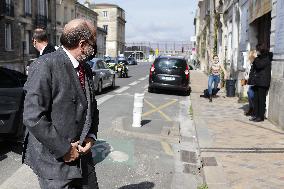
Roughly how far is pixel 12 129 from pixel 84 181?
3.66m

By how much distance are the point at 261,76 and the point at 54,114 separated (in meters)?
7.72

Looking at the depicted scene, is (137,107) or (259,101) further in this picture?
(259,101)

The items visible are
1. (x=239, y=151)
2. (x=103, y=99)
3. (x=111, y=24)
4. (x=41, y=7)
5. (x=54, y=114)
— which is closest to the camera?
(x=54, y=114)

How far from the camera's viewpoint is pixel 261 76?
9.41 meters

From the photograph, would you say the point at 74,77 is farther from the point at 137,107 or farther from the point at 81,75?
the point at 137,107

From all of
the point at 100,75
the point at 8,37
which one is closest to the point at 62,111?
the point at 100,75

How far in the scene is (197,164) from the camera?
6.29m

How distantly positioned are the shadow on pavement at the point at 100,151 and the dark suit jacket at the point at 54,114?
3.52m

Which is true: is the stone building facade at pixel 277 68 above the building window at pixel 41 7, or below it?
below

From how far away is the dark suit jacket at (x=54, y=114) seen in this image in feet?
7.95

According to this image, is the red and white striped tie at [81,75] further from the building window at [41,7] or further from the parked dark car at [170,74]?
the building window at [41,7]

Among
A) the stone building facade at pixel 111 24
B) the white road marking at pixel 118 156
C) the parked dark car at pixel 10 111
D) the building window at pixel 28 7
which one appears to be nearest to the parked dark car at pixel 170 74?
the white road marking at pixel 118 156

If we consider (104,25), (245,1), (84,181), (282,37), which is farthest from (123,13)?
(84,181)

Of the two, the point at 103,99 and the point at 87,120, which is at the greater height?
the point at 87,120
